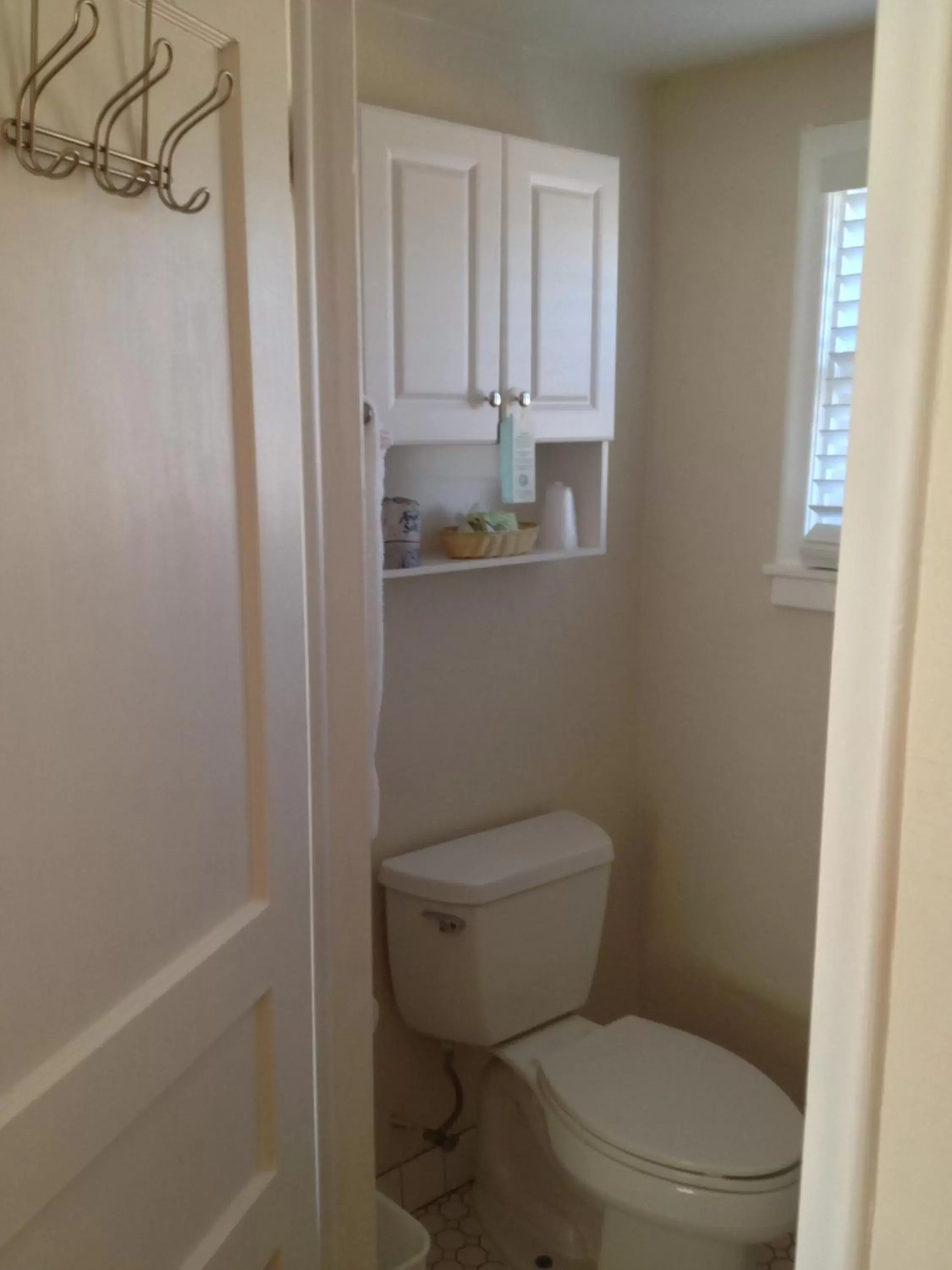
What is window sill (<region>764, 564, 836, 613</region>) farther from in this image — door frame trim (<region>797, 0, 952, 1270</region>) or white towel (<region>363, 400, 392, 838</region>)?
door frame trim (<region>797, 0, 952, 1270</region>)

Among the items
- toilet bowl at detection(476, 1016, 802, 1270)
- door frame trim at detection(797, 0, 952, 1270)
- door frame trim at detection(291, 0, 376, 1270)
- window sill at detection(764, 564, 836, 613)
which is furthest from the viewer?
window sill at detection(764, 564, 836, 613)

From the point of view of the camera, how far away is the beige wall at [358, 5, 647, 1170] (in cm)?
191

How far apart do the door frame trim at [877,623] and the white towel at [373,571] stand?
3.20 ft

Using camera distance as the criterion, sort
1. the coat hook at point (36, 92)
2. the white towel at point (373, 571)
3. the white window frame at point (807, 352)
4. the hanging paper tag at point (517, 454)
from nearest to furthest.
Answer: the coat hook at point (36, 92)
the white towel at point (373, 571)
the hanging paper tag at point (517, 454)
the white window frame at point (807, 352)

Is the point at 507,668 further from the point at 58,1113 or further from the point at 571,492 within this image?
the point at 58,1113

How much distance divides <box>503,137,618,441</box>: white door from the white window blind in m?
0.41

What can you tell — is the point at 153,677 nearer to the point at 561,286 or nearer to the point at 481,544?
the point at 481,544

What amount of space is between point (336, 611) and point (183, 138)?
1.87 feet

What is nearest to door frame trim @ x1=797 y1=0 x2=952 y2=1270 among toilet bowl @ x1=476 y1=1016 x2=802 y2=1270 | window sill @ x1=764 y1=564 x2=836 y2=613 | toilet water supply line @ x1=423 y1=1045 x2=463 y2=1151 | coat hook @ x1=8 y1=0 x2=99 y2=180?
coat hook @ x1=8 y1=0 x2=99 y2=180

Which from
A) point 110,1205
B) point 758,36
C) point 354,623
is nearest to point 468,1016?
point 354,623

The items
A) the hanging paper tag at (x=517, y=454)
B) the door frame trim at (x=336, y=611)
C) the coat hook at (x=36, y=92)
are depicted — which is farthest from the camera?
the hanging paper tag at (x=517, y=454)

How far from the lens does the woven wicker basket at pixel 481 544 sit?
193 cm

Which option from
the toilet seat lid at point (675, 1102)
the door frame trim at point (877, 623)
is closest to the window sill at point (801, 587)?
the toilet seat lid at point (675, 1102)

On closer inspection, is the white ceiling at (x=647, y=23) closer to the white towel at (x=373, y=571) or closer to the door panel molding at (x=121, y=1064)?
the white towel at (x=373, y=571)
